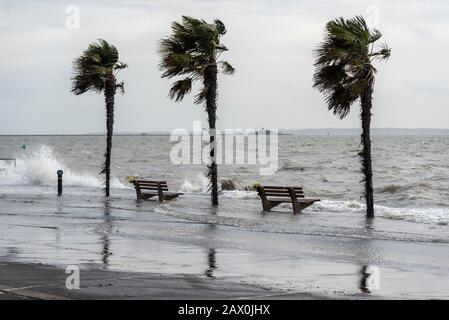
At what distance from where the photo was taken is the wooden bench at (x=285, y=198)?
2908cm

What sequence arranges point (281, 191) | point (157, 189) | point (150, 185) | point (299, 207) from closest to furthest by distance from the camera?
1. point (299, 207)
2. point (281, 191)
3. point (157, 189)
4. point (150, 185)

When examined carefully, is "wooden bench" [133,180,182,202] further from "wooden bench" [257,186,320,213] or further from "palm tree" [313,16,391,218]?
"palm tree" [313,16,391,218]

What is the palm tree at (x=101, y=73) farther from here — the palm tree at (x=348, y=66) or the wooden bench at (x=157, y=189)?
the palm tree at (x=348, y=66)

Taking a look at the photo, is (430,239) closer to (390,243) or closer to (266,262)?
(390,243)

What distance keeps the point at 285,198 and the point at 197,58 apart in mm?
5686

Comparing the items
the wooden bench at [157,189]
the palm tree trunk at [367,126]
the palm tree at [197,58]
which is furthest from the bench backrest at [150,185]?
the palm tree trunk at [367,126]

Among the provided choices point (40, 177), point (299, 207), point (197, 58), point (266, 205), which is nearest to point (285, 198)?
point (266, 205)

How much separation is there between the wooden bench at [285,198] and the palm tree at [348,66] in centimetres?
440

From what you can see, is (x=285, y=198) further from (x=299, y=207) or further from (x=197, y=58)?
(x=197, y=58)

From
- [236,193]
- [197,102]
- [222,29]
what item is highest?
[222,29]

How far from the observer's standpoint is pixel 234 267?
1420 centimetres

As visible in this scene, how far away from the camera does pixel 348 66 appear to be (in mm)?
24516
